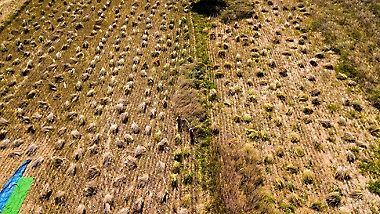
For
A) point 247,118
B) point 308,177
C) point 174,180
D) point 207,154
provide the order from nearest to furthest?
point 308,177 < point 174,180 < point 207,154 < point 247,118

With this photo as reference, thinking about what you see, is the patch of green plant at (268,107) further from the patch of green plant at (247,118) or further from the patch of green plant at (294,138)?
the patch of green plant at (294,138)

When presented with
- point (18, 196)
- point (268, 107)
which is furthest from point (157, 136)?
point (18, 196)

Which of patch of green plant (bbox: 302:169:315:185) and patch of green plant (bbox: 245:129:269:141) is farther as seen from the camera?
patch of green plant (bbox: 245:129:269:141)

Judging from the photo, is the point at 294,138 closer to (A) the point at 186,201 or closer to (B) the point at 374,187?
(B) the point at 374,187

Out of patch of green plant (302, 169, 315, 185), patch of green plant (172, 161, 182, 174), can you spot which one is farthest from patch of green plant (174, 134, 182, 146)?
patch of green plant (302, 169, 315, 185)

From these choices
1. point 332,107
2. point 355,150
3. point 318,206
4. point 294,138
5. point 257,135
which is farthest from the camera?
point 332,107

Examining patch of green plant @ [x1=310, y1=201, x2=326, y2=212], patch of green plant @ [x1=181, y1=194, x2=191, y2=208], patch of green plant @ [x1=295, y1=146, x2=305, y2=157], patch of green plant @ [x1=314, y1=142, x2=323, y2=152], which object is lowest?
patch of green plant @ [x1=181, y1=194, x2=191, y2=208]

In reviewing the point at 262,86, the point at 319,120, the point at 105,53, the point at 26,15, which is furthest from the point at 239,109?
the point at 26,15

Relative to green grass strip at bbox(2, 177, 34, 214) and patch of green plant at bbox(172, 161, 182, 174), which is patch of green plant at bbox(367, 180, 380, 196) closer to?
patch of green plant at bbox(172, 161, 182, 174)
